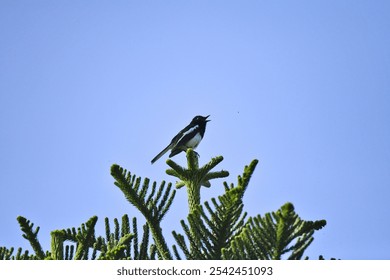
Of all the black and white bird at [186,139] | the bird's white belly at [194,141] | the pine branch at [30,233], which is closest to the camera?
the pine branch at [30,233]

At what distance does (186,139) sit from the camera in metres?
11.4

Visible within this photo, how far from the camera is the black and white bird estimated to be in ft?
36.5

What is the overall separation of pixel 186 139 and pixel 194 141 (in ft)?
0.76

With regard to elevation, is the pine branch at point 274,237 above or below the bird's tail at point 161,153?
below

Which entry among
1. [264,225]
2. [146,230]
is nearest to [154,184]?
[146,230]

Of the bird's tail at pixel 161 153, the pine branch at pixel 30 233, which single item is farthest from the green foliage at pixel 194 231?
the bird's tail at pixel 161 153

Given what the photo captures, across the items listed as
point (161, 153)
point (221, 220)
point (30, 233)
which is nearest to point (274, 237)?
point (221, 220)

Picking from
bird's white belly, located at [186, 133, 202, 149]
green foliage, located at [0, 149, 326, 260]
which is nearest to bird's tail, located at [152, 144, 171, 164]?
bird's white belly, located at [186, 133, 202, 149]

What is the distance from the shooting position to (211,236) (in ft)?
16.0

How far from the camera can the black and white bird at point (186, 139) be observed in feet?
36.5

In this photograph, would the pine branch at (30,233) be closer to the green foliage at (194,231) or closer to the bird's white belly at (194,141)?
the green foliage at (194,231)

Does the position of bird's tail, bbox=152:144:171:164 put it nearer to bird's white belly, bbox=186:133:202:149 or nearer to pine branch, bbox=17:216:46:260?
bird's white belly, bbox=186:133:202:149

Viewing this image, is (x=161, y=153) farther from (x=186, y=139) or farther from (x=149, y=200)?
(x=149, y=200)
